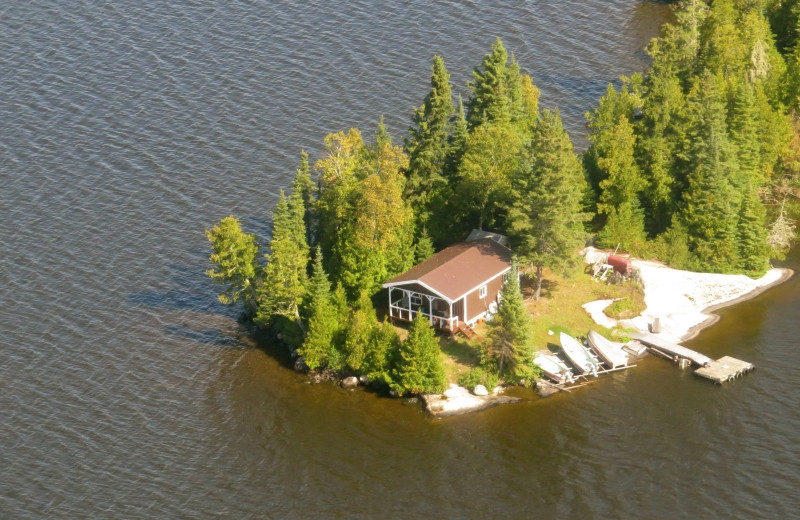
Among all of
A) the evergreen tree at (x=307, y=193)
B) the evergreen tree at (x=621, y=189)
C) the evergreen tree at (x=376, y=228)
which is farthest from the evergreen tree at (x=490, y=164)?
the evergreen tree at (x=307, y=193)

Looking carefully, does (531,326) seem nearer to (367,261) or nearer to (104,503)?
(367,261)

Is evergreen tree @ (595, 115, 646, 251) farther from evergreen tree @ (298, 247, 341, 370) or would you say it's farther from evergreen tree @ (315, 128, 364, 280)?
evergreen tree @ (298, 247, 341, 370)

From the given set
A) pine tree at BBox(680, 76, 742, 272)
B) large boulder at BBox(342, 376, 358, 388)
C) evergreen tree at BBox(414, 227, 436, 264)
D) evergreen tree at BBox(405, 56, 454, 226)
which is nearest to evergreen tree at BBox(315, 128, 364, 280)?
evergreen tree at BBox(405, 56, 454, 226)

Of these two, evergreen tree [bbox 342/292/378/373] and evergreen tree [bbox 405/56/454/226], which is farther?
evergreen tree [bbox 405/56/454/226]

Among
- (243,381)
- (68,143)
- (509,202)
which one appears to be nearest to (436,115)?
(509,202)

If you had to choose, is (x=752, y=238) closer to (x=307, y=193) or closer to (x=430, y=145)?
(x=430, y=145)
